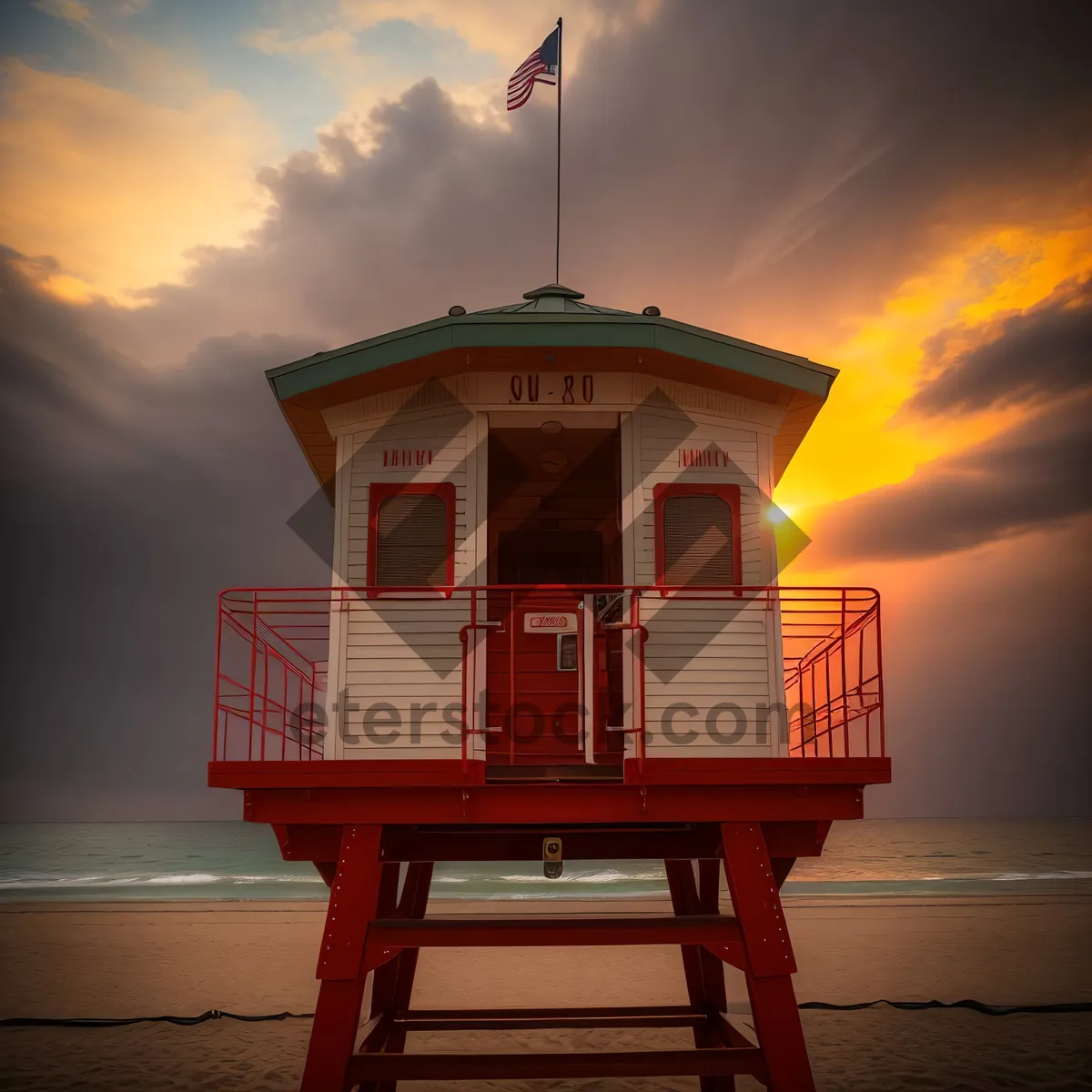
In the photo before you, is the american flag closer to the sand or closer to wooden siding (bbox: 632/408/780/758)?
wooden siding (bbox: 632/408/780/758)

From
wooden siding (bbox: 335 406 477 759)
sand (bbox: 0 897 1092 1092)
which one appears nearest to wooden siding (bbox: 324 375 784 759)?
wooden siding (bbox: 335 406 477 759)

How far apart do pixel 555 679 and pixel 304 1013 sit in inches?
341

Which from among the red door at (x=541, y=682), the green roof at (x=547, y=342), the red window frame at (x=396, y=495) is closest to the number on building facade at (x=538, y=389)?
the green roof at (x=547, y=342)

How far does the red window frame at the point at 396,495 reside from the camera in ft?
28.4

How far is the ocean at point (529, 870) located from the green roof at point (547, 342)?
91.0ft

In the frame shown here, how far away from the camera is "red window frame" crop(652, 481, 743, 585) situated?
8.73 m

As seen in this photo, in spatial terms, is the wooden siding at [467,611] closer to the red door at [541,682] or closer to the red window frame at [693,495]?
the red window frame at [693,495]

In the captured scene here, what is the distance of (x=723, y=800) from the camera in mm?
7406

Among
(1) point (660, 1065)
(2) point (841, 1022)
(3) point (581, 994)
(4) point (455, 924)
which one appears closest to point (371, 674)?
(4) point (455, 924)

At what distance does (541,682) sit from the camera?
9656mm

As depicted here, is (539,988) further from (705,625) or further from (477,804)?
(477,804)

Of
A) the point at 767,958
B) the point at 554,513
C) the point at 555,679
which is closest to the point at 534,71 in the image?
the point at 554,513

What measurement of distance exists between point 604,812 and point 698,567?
2.34m

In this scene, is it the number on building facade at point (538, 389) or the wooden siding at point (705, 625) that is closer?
the wooden siding at point (705, 625)
